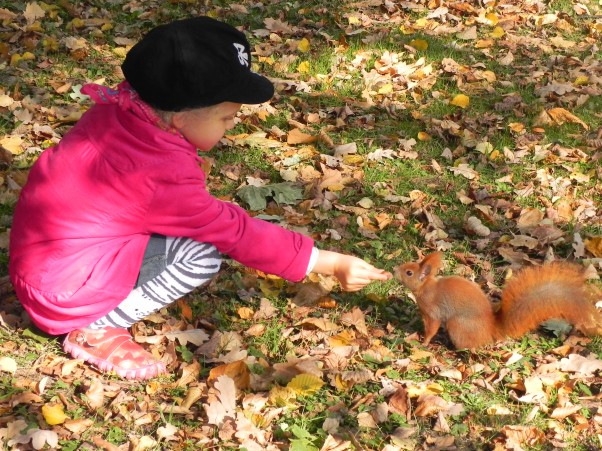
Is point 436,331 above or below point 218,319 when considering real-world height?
above

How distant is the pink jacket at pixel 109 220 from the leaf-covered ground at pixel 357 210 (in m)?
0.37

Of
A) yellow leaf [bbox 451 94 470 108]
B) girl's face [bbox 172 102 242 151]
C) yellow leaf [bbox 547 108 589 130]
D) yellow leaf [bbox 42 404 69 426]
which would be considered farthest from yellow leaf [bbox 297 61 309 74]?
yellow leaf [bbox 42 404 69 426]

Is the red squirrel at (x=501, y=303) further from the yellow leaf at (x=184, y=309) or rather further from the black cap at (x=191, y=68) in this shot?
the black cap at (x=191, y=68)

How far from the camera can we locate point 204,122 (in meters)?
2.64

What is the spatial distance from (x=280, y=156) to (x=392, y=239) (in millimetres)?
1040

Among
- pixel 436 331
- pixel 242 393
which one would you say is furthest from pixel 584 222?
pixel 242 393

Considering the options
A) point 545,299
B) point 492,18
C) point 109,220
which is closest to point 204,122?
point 109,220

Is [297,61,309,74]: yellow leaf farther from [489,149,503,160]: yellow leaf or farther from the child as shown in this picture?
the child

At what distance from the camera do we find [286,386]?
2912 mm

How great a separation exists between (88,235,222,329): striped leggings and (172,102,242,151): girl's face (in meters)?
0.43

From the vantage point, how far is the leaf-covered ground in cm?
279

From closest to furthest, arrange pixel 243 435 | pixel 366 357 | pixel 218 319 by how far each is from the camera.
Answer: pixel 243 435
pixel 366 357
pixel 218 319

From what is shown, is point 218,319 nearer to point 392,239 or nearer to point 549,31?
point 392,239

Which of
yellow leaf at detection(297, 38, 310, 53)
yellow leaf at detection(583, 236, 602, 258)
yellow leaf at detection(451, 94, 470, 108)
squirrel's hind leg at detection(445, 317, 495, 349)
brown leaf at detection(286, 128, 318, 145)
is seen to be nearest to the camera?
squirrel's hind leg at detection(445, 317, 495, 349)
